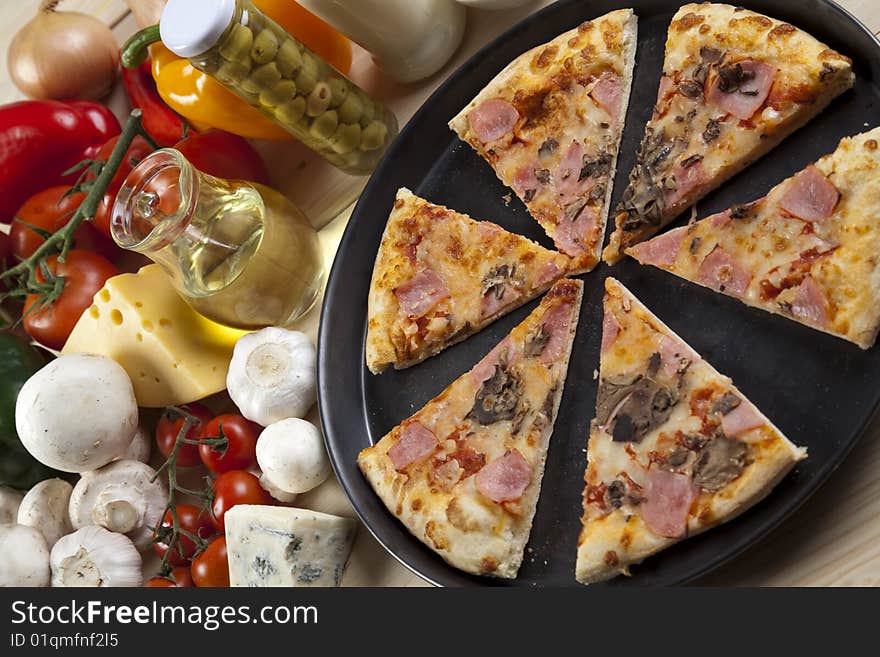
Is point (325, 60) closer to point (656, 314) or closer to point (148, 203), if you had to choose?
point (148, 203)

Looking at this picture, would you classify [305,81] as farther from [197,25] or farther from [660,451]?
[660,451]

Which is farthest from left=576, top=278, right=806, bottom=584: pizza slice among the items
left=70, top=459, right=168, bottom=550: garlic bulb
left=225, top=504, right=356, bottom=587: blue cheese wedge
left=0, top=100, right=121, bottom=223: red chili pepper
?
left=0, top=100, right=121, bottom=223: red chili pepper

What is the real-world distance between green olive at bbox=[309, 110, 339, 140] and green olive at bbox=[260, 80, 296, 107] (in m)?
0.13

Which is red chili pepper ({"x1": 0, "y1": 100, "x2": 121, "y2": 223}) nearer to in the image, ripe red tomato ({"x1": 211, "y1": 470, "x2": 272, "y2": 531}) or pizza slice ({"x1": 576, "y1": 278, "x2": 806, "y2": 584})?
ripe red tomato ({"x1": 211, "y1": 470, "x2": 272, "y2": 531})

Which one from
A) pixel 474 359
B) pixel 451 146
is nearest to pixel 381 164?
pixel 451 146

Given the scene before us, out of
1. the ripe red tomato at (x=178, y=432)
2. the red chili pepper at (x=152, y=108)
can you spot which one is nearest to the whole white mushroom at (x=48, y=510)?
the ripe red tomato at (x=178, y=432)

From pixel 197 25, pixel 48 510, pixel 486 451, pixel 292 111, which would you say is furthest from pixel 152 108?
pixel 486 451

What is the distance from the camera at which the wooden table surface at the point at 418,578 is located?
2.36 m

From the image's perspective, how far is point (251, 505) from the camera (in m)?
3.13

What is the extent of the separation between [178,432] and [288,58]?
1.34 m

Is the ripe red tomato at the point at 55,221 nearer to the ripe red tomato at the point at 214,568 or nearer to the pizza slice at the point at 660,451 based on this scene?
the ripe red tomato at the point at 214,568

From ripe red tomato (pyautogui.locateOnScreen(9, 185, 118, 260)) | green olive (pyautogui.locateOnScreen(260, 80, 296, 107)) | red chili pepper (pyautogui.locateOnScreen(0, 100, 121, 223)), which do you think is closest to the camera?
green olive (pyautogui.locateOnScreen(260, 80, 296, 107))

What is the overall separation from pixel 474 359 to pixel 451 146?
2.56ft

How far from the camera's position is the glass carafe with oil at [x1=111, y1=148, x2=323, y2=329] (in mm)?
3182
